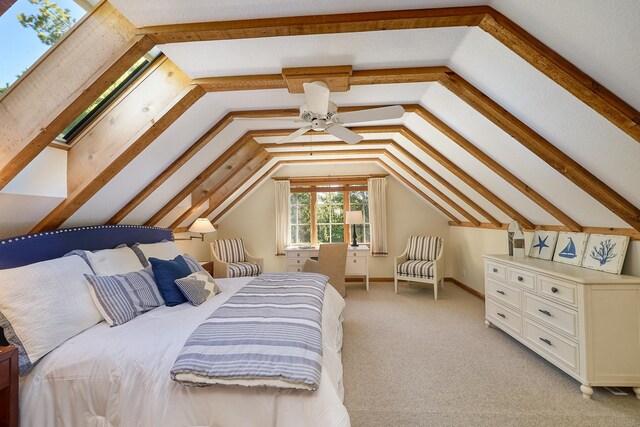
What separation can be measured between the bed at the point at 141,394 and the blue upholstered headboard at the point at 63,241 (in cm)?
76

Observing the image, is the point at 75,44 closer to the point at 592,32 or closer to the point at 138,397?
the point at 138,397

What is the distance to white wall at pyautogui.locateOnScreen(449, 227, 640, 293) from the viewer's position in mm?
4449

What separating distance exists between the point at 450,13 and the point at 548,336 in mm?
2683

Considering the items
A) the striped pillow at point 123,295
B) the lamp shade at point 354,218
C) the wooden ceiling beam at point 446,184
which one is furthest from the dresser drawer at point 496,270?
the striped pillow at point 123,295

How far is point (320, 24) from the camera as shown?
5.59ft

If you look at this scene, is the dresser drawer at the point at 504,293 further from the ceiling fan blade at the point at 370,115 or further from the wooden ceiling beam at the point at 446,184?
the ceiling fan blade at the point at 370,115

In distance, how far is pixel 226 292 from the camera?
A: 289cm

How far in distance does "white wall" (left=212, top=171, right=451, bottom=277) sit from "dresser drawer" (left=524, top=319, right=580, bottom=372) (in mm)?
3308

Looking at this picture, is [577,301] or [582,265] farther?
[582,265]

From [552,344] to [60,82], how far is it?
4.00 meters

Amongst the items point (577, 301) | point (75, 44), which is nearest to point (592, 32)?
point (577, 301)

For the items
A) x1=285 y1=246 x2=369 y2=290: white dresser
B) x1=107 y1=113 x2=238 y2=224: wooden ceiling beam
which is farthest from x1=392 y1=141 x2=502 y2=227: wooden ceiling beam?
x1=107 y1=113 x2=238 y2=224: wooden ceiling beam

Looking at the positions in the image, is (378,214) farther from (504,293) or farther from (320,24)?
(320,24)

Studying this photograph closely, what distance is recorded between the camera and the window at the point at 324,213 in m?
6.34
